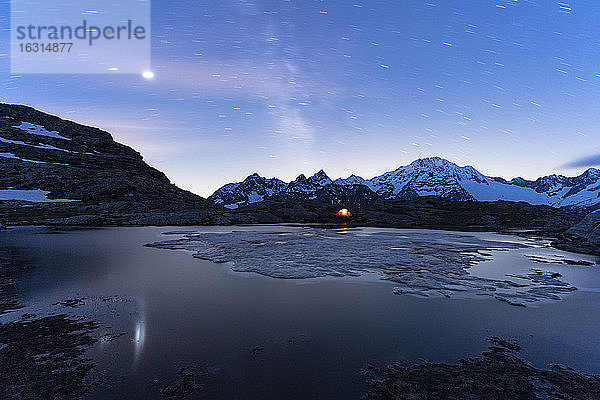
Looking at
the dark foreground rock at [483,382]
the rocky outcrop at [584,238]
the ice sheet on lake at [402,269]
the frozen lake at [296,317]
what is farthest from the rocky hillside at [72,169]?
the rocky outcrop at [584,238]

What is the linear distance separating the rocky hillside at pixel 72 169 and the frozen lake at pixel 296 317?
231 ft

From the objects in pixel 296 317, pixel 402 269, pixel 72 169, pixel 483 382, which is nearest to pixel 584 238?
pixel 402 269

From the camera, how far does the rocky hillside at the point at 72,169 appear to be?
276 ft

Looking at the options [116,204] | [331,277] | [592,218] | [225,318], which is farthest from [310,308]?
[116,204]

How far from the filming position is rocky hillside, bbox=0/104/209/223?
276 ft

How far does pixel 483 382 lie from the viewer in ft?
21.1

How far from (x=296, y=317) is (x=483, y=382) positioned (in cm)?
565

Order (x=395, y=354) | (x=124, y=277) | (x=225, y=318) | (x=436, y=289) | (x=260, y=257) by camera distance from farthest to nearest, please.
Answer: (x=260, y=257) < (x=124, y=277) < (x=436, y=289) < (x=225, y=318) < (x=395, y=354)

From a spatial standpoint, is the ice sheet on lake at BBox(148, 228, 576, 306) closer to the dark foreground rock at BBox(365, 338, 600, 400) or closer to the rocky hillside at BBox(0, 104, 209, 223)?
the dark foreground rock at BBox(365, 338, 600, 400)

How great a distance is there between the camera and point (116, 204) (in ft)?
243

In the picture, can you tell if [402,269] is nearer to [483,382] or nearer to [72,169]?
[483,382]

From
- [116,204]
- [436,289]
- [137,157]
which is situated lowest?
[436,289]

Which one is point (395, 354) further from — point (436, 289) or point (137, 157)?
point (137, 157)

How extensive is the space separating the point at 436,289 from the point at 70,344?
14.4 meters
